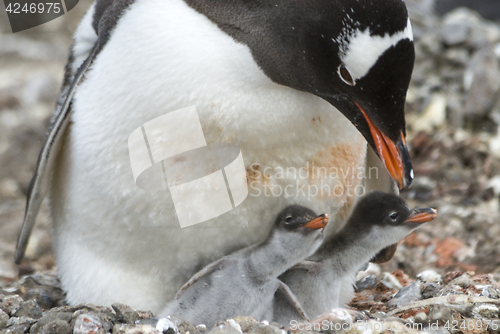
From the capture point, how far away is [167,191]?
1.65 m

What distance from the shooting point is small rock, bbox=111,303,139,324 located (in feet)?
4.68

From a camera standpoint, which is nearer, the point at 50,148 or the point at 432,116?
the point at 50,148

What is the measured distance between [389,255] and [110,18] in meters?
1.25

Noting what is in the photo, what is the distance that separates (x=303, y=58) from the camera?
1.47 m

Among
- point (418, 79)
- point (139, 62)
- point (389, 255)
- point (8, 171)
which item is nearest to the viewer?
point (139, 62)

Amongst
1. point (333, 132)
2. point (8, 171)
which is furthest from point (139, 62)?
point (8, 171)

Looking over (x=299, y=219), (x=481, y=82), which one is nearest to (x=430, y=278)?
(x=299, y=219)

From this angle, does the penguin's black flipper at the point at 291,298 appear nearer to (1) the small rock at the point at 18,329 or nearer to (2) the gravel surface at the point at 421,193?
(2) the gravel surface at the point at 421,193

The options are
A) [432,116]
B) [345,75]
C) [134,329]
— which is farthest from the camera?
[432,116]

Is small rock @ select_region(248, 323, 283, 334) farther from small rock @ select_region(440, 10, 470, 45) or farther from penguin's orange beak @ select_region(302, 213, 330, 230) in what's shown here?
small rock @ select_region(440, 10, 470, 45)

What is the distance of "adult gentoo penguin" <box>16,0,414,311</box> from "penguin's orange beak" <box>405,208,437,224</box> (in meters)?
0.22

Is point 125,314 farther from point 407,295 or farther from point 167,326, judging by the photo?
point 407,295

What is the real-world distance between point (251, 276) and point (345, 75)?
2.13 ft

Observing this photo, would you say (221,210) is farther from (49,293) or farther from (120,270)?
(49,293)
